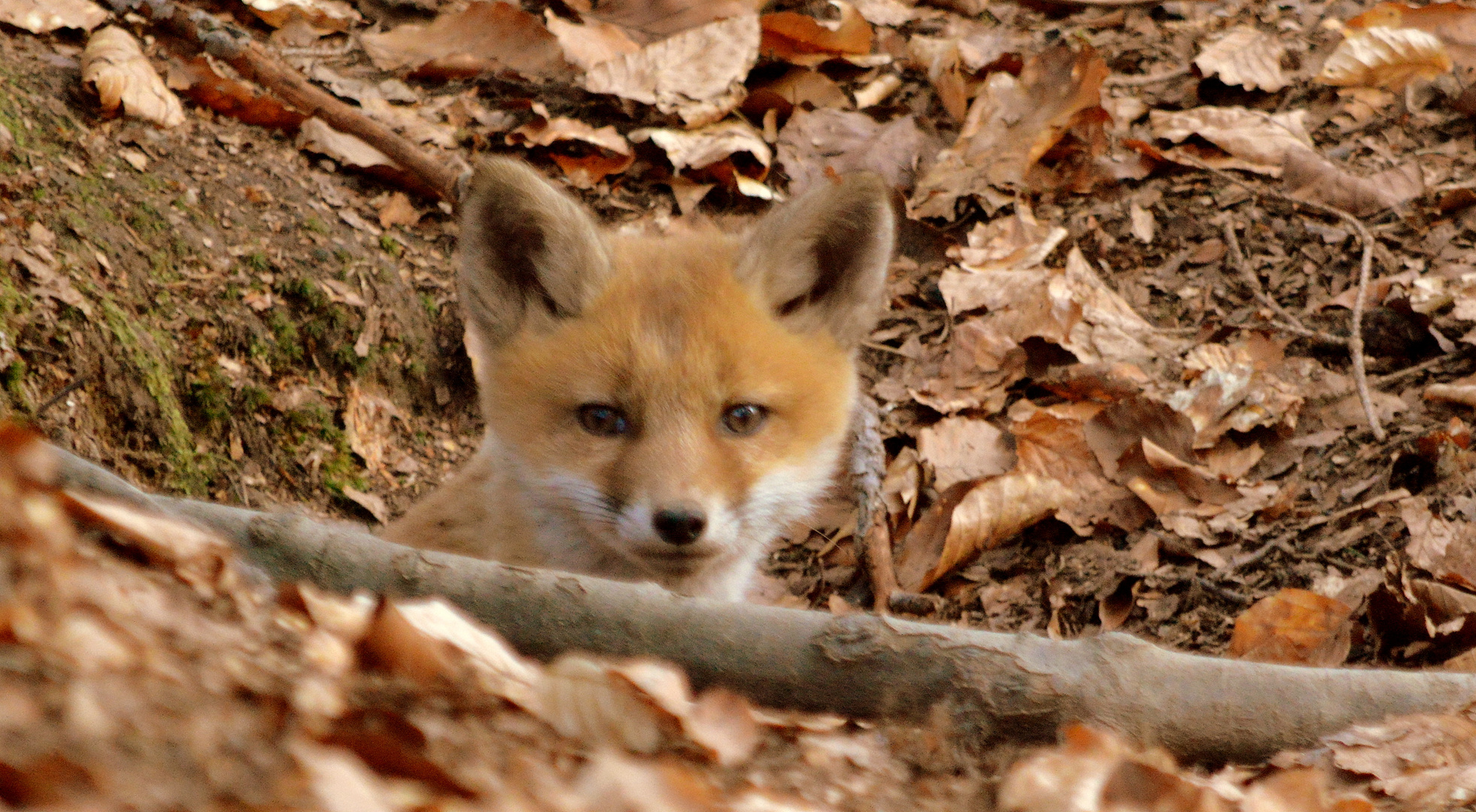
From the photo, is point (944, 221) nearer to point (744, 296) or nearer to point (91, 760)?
point (744, 296)

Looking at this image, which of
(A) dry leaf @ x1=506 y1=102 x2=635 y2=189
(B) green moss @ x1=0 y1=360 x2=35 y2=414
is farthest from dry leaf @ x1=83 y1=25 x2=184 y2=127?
(B) green moss @ x1=0 y1=360 x2=35 y2=414

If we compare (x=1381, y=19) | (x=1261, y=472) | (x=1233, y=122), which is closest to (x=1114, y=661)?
(x=1261, y=472)

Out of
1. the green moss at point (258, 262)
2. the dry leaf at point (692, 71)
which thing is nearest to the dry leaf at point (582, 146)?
the dry leaf at point (692, 71)

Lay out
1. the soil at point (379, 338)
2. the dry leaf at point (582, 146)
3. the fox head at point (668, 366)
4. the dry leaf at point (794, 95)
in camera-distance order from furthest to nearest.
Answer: the dry leaf at point (794, 95) → the dry leaf at point (582, 146) → the soil at point (379, 338) → the fox head at point (668, 366)

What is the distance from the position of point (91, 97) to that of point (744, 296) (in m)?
3.08

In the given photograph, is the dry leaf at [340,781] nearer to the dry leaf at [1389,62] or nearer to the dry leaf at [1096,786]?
the dry leaf at [1096,786]

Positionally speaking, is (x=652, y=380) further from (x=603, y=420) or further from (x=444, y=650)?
(x=444, y=650)

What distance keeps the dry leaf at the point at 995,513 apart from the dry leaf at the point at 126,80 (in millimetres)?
3759

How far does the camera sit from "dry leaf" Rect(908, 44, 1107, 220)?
582 cm

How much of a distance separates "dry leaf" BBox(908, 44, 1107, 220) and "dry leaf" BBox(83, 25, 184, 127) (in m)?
3.53

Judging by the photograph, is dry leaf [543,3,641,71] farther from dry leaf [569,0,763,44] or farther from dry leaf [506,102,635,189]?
dry leaf [506,102,635,189]

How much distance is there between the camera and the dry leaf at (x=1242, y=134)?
5.59 meters

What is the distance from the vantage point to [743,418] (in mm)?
3371

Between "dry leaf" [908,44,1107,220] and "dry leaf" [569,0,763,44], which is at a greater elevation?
"dry leaf" [569,0,763,44]
